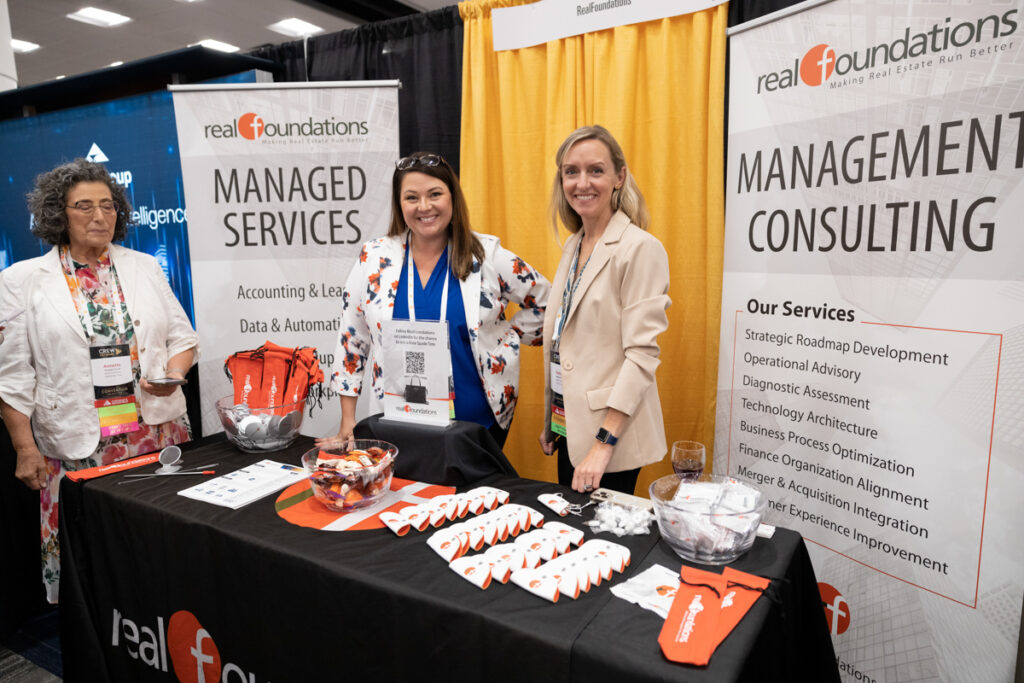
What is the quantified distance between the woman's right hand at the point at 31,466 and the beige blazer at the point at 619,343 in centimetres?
199

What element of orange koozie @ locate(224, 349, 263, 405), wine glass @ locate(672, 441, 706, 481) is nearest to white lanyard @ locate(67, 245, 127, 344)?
orange koozie @ locate(224, 349, 263, 405)

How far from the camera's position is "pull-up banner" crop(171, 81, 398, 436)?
9.28 feet

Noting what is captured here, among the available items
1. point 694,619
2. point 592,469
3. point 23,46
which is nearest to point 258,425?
point 592,469

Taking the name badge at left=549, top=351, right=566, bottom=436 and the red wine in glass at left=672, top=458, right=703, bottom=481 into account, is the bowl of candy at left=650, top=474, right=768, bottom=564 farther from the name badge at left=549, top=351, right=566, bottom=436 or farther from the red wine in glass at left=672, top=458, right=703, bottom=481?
the name badge at left=549, top=351, right=566, bottom=436

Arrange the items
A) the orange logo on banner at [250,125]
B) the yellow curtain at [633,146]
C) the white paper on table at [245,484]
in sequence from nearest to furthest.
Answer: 1. the white paper on table at [245,484]
2. the yellow curtain at [633,146]
3. the orange logo on banner at [250,125]

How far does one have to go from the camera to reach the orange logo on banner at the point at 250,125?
282 centimetres

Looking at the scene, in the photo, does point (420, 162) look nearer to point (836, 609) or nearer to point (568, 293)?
point (568, 293)

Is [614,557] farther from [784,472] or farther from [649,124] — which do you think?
[649,124]

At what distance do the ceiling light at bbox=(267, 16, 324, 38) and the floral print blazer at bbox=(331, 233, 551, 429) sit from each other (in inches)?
231

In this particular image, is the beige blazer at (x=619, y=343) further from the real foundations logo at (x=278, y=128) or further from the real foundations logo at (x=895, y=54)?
the real foundations logo at (x=278, y=128)

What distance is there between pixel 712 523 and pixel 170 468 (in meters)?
1.46

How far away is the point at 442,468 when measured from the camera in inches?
59.2

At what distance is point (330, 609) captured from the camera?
3.79ft

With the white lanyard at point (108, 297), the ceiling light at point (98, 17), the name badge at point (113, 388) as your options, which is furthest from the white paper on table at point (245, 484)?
the ceiling light at point (98, 17)
